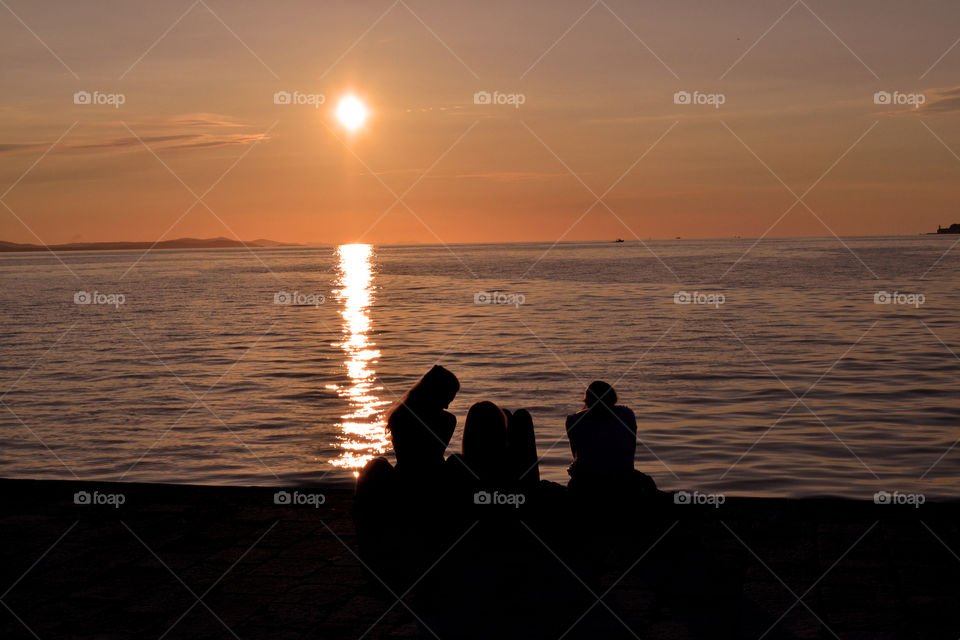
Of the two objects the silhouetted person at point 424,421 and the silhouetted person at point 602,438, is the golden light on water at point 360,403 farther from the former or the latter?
the silhouetted person at point 602,438

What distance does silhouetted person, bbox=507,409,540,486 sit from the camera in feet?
21.0

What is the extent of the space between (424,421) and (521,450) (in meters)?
0.82

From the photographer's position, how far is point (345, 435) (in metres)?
14.5

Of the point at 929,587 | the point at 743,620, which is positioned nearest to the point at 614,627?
the point at 743,620

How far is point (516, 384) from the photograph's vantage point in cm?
1931

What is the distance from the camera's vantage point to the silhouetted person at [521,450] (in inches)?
252

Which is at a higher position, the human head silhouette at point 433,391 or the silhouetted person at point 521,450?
the human head silhouette at point 433,391

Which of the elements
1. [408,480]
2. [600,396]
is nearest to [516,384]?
[600,396]

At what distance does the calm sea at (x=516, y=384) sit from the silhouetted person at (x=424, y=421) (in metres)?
5.03
